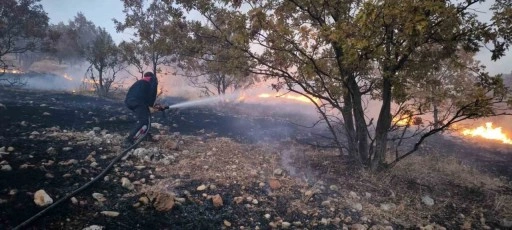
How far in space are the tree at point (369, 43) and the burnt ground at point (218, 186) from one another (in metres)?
1.43

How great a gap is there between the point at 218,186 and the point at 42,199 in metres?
2.66

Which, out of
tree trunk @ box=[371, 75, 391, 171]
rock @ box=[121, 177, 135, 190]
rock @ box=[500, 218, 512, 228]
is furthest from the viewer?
tree trunk @ box=[371, 75, 391, 171]

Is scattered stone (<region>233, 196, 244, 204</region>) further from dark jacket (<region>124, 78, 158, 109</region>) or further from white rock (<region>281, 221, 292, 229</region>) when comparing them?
dark jacket (<region>124, 78, 158, 109</region>)

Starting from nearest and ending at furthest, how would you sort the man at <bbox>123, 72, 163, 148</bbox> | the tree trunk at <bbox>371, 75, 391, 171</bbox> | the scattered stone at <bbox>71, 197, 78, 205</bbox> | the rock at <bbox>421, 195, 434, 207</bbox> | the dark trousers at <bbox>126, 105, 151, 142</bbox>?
the scattered stone at <bbox>71, 197, 78, 205</bbox>
the rock at <bbox>421, 195, 434, 207</bbox>
the tree trunk at <bbox>371, 75, 391, 171</bbox>
the dark trousers at <bbox>126, 105, 151, 142</bbox>
the man at <bbox>123, 72, 163, 148</bbox>

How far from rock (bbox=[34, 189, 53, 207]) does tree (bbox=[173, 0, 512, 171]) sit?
13.9 feet

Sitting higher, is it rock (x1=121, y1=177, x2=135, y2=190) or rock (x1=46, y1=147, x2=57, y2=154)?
rock (x1=46, y1=147, x2=57, y2=154)

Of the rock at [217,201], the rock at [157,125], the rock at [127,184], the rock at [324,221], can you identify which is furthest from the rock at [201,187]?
the rock at [157,125]

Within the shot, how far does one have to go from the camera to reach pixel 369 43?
211 inches

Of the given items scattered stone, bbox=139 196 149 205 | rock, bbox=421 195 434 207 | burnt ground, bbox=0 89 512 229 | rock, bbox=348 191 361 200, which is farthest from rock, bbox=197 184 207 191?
rock, bbox=421 195 434 207

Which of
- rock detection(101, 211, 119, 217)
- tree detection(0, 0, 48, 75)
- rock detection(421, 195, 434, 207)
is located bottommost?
rock detection(421, 195, 434, 207)

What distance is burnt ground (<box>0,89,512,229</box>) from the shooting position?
4477mm

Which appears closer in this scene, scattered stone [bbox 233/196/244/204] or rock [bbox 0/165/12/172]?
rock [bbox 0/165/12/172]

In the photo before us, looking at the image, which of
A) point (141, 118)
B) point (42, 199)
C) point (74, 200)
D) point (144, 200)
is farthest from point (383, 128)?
point (42, 199)

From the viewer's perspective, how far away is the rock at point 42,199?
421 cm
